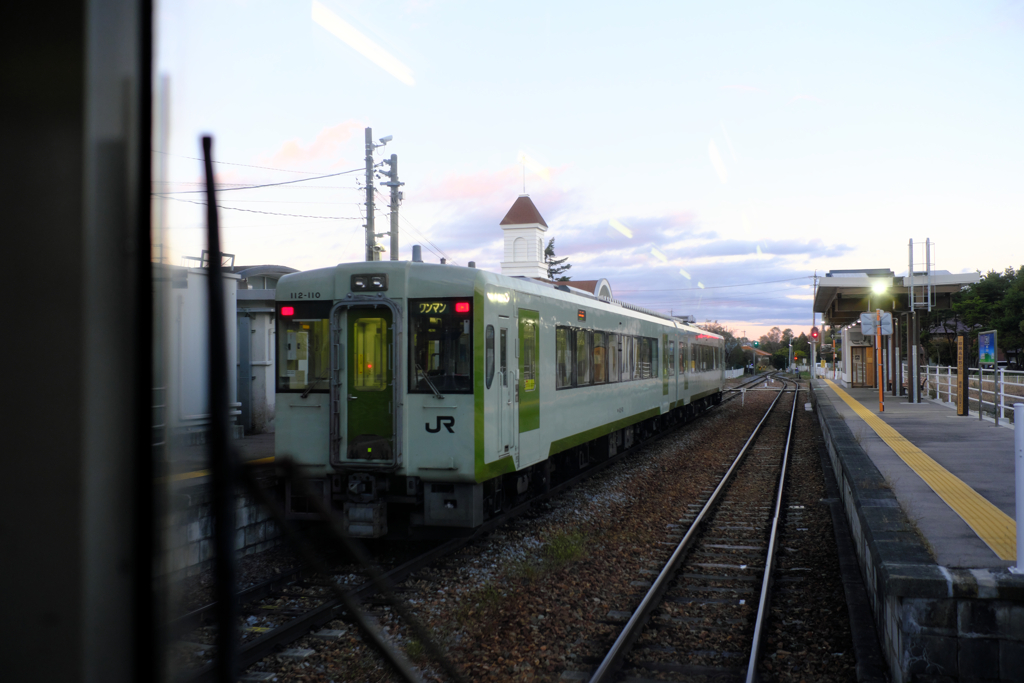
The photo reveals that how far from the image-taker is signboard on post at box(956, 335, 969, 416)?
49.7ft

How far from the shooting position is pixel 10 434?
117 cm

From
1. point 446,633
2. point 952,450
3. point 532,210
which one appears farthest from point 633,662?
point 532,210

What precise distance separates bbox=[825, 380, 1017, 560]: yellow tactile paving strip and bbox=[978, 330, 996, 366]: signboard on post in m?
3.40

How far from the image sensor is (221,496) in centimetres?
130

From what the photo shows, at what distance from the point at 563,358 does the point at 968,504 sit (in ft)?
15.1

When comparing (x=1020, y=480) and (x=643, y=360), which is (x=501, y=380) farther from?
(x=643, y=360)

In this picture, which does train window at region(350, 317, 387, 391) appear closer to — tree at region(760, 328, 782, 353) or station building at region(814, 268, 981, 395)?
station building at region(814, 268, 981, 395)

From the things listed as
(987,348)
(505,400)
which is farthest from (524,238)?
(505,400)

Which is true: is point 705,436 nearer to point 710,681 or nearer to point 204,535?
point 710,681

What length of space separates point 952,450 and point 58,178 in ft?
40.9

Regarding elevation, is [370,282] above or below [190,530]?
above

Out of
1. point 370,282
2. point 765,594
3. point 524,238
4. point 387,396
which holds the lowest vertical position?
point 765,594

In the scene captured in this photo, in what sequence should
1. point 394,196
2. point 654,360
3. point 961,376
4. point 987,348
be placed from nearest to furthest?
point 987,348
point 654,360
point 961,376
point 394,196

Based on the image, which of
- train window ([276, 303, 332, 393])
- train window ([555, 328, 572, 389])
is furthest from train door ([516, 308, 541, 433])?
train window ([276, 303, 332, 393])
